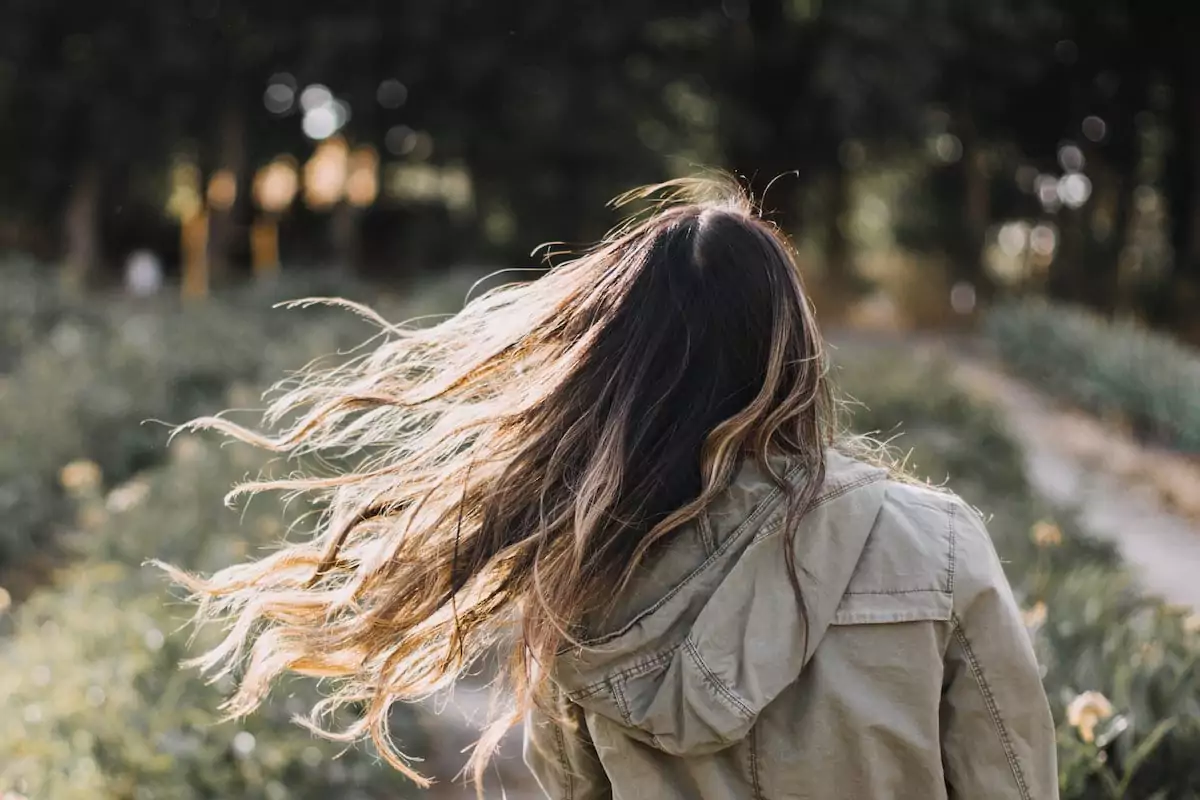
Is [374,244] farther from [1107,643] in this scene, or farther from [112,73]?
[1107,643]

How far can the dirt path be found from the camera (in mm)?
6543

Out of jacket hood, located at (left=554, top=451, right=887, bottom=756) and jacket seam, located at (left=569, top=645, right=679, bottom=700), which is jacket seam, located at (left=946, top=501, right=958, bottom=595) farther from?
jacket seam, located at (left=569, top=645, right=679, bottom=700)

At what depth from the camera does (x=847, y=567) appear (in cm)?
157

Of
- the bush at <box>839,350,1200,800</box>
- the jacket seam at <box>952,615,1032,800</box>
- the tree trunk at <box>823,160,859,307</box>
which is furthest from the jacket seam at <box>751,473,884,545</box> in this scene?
the tree trunk at <box>823,160,859,307</box>

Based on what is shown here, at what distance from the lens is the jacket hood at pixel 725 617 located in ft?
5.14

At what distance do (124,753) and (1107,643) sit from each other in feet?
8.47

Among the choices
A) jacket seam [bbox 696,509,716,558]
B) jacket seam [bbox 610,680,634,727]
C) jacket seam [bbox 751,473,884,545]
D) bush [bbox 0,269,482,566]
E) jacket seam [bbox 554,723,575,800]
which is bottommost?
bush [bbox 0,269,482,566]

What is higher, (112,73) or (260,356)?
(112,73)

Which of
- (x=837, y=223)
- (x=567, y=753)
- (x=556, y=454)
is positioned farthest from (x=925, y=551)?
(x=837, y=223)

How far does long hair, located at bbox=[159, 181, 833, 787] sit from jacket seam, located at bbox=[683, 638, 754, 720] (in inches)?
6.1

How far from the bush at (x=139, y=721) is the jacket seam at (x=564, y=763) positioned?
1.42 meters

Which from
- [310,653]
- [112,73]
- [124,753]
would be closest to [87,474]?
[124,753]

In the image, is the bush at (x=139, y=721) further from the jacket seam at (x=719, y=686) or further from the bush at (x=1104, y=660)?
the jacket seam at (x=719, y=686)

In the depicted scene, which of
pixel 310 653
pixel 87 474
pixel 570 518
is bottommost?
pixel 87 474
